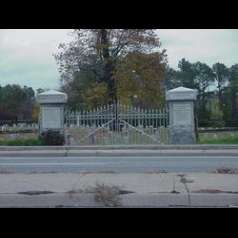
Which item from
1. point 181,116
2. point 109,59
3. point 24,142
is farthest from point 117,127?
point 109,59

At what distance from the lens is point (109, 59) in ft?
113

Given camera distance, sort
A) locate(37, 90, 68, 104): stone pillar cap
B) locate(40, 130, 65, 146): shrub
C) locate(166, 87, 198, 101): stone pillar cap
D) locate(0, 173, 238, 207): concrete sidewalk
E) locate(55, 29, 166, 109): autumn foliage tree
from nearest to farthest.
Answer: locate(0, 173, 238, 207): concrete sidewalk, locate(166, 87, 198, 101): stone pillar cap, locate(40, 130, 65, 146): shrub, locate(37, 90, 68, 104): stone pillar cap, locate(55, 29, 166, 109): autumn foliage tree

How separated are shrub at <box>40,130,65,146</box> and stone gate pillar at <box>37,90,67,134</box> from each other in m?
0.17

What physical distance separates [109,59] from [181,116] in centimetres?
1330

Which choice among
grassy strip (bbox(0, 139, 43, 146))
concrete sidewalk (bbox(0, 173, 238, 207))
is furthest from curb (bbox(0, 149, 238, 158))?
concrete sidewalk (bbox(0, 173, 238, 207))

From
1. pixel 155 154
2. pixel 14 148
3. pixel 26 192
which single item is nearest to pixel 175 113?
pixel 155 154

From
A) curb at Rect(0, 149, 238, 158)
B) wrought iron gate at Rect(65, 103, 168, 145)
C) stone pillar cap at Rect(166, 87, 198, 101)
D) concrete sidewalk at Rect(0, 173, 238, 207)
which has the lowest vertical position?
concrete sidewalk at Rect(0, 173, 238, 207)

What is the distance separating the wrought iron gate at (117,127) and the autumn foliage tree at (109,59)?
10.3m

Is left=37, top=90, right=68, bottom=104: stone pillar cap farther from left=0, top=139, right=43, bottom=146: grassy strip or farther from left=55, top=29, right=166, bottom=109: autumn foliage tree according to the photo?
left=55, top=29, right=166, bottom=109: autumn foliage tree

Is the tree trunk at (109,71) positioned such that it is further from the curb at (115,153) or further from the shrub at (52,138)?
the curb at (115,153)

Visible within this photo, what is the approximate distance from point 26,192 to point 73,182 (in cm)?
145

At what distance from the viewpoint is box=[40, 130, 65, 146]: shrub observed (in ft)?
73.3
